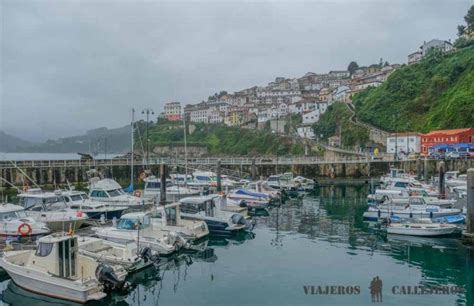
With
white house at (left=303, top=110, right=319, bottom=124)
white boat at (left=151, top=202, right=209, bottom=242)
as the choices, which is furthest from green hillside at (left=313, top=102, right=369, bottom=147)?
white boat at (left=151, top=202, right=209, bottom=242)

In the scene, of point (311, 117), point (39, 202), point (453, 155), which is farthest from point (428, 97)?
point (39, 202)

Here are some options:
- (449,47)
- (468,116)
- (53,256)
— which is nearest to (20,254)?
(53,256)

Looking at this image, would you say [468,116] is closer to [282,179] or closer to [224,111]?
[282,179]

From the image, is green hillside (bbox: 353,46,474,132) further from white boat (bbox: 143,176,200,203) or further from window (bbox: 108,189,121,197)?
window (bbox: 108,189,121,197)

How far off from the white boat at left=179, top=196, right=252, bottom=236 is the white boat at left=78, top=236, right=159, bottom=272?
28.5 ft

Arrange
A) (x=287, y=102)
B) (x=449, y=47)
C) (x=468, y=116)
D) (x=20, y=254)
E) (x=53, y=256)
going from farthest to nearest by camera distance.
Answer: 1. (x=287, y=102)
2. (x=449, y=47)
3. (x=468, y=116)
4. (x=20, y=254)
5. (x=53, y=256)

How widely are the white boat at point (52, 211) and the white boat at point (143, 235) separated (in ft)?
10.4

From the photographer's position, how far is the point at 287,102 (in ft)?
556

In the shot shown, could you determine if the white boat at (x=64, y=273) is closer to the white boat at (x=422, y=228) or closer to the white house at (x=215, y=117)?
the white boat at (x=422, y=228)

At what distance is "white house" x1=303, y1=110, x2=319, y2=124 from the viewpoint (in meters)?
141

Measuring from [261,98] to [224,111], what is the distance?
16190 millimetres

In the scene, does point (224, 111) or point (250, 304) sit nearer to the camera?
point (250, 304)

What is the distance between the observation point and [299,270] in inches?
937

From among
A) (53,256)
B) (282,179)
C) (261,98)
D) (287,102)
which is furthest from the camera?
(261,98)
